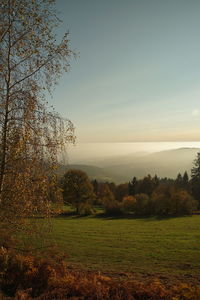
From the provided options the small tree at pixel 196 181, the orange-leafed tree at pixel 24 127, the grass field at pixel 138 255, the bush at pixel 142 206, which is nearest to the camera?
the orange-leafed tree at pixel 24 127

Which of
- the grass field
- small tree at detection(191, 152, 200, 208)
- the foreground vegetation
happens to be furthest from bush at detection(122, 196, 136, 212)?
the foreground vegetation

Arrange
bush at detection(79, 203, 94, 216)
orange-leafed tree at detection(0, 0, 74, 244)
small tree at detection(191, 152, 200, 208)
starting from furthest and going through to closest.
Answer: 1. small tree at detection(191, 152, 200, 208)
2. bush at detection(79, 203, 94, 216)
3. orange-leafed tree at detection(0, 0, 74, 244)

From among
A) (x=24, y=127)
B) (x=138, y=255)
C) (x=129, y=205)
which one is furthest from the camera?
(x=129, y=205)

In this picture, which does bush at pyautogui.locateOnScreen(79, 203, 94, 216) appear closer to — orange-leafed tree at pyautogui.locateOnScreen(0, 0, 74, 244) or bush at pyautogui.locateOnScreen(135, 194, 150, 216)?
bush at pyautogui.locateOnScreen(135, 194, 150, 216)

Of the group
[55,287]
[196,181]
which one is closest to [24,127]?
[55,287]

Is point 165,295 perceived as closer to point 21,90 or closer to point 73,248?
point 21,90

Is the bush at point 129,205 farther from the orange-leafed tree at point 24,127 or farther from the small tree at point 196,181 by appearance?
the orange-leafed tree at point 24,127

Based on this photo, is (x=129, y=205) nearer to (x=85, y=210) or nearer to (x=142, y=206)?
(x=142, y=206)

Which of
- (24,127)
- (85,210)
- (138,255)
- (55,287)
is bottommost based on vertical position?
(85,210)

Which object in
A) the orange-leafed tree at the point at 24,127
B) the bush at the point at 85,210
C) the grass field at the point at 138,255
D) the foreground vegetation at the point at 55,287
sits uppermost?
the orange-leafed tree at the point at 24,127

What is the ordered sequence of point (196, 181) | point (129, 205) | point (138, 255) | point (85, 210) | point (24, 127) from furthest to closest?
point (196, 181) < point (129, 205) < point (85, 210) < point (138, 255) < point (24, 127)

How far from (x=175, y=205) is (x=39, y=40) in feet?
161

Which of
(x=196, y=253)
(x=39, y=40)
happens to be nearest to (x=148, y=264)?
(x=196, y=253)

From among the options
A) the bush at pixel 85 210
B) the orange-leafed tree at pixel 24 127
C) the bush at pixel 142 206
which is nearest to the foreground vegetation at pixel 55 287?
the orange-leafed tree at pixel 24 127
